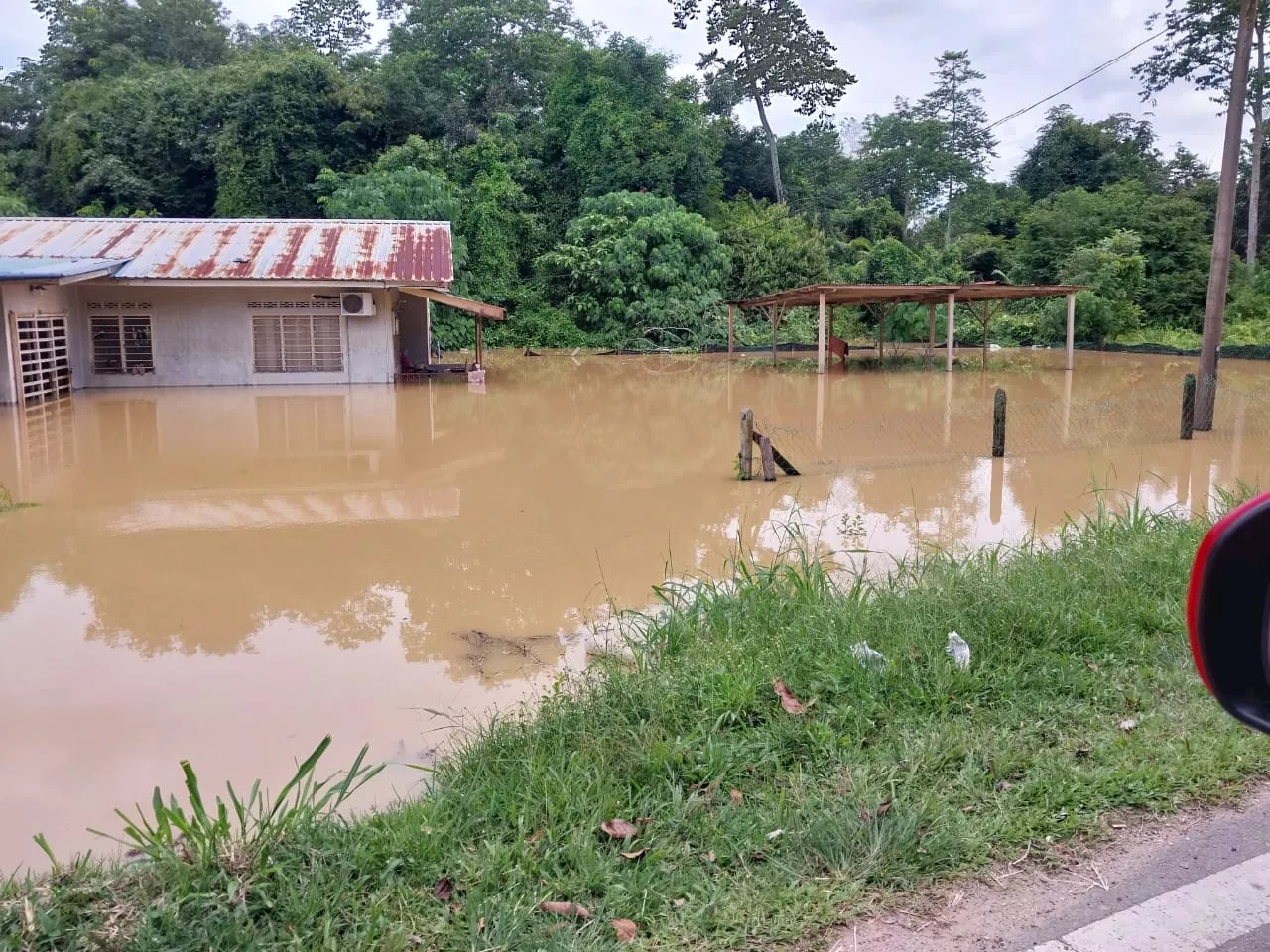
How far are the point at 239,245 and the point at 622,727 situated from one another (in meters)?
20.1

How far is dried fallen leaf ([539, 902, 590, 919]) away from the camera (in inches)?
98.7

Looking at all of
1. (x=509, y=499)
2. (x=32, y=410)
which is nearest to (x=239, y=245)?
(x=32, y=410)

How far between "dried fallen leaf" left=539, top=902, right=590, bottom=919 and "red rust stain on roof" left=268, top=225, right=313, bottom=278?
60.4 feet

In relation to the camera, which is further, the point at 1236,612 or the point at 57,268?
the point at 57,268

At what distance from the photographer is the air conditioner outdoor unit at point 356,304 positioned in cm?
2000

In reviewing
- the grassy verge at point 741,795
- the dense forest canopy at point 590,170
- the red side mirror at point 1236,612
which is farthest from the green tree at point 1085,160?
the red side mirror at point 1236,612

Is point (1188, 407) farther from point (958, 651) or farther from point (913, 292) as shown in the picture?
point (958, 651)

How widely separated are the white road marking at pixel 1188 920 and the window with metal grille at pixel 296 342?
65.1 ft

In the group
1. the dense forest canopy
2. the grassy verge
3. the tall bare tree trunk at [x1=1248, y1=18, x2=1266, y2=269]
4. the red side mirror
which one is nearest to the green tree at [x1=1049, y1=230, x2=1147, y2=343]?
the dense forest canopy

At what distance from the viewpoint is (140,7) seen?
41.8 m

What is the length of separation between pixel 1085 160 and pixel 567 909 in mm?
42827

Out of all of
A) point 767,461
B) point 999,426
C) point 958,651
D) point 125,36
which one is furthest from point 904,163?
point 958,651

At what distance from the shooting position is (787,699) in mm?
3721

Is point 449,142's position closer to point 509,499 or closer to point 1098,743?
point 509,499
